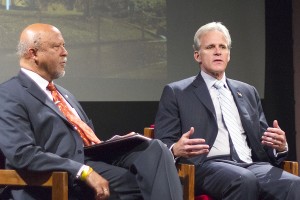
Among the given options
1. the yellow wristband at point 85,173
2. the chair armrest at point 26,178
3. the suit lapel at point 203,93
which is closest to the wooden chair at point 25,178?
the chair armrest at point 26,178

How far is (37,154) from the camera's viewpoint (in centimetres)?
276

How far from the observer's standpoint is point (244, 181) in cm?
306

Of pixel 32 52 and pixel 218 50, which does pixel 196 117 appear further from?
pixel 32 52

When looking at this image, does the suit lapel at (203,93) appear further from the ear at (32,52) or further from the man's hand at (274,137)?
the ear at (32,52)

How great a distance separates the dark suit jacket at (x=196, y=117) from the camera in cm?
337

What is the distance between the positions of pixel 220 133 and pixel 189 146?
37 cm

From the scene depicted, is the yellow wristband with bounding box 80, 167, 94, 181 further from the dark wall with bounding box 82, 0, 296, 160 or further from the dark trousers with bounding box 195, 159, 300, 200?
the dark wall with bounding box 82, 0, 296, 160

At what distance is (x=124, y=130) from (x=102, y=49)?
2.19ft

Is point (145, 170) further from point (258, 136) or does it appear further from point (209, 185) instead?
point (258, 136)

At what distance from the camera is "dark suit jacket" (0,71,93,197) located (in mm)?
2758

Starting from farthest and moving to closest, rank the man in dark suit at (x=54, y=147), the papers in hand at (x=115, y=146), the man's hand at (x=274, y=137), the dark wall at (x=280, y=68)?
the dark wall at (x=280, y=68) → the man's hand at (x=274, y=137) → the papers in hand at (x=115, y=146) → the man in dark suit at (x=54, y=147)

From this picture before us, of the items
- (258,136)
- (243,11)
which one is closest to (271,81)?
(243,11)

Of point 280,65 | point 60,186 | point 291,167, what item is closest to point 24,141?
point 60,186

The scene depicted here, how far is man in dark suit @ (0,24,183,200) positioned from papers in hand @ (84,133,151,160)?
0.02 m
